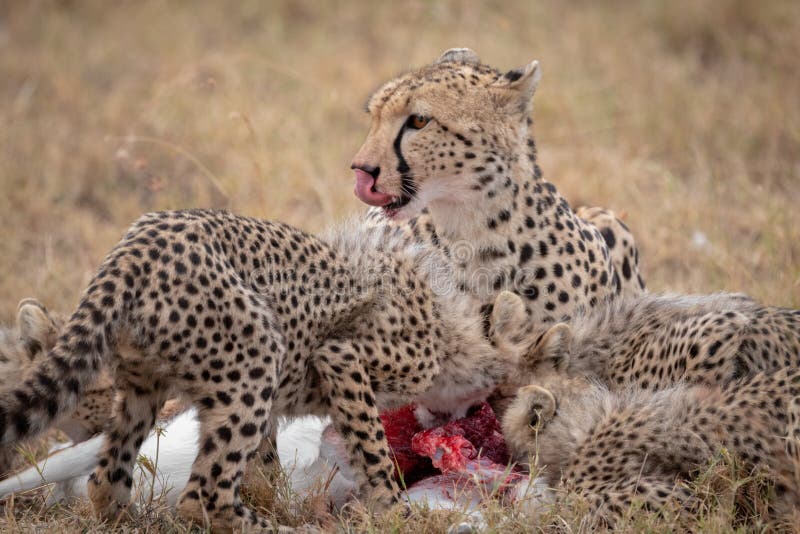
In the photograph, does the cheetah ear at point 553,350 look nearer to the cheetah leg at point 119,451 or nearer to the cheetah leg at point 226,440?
the cheetah leg at point 226,440

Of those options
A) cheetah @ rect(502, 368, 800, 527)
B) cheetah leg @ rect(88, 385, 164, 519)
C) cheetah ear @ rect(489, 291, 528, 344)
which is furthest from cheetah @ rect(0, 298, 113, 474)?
cheetah @ rect(502, 368, 800, 527)

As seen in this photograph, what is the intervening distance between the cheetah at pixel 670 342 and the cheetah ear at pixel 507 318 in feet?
0.24

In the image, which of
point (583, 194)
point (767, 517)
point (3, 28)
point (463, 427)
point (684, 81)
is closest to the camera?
point (767, 517)

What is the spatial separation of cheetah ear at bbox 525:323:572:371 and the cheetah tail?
1.47m

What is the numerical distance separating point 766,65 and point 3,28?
6.16m

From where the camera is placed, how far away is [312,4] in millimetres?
9523

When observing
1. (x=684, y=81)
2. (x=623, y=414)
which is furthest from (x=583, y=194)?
(x=623, y=414)

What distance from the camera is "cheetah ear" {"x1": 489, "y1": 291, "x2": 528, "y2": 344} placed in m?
3.77

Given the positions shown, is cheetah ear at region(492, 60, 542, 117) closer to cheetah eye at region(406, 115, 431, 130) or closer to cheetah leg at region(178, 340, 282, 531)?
cheetah eye at region(406, 115, 431, 130)

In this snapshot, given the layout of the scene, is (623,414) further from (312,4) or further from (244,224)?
(312,4)

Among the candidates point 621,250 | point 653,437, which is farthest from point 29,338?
point 621,250

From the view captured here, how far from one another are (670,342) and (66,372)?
1.95m

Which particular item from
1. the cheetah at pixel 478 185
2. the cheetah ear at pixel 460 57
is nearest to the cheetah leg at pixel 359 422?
the cheetah at pixel 478 185

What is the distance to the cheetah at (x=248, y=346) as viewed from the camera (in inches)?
117
